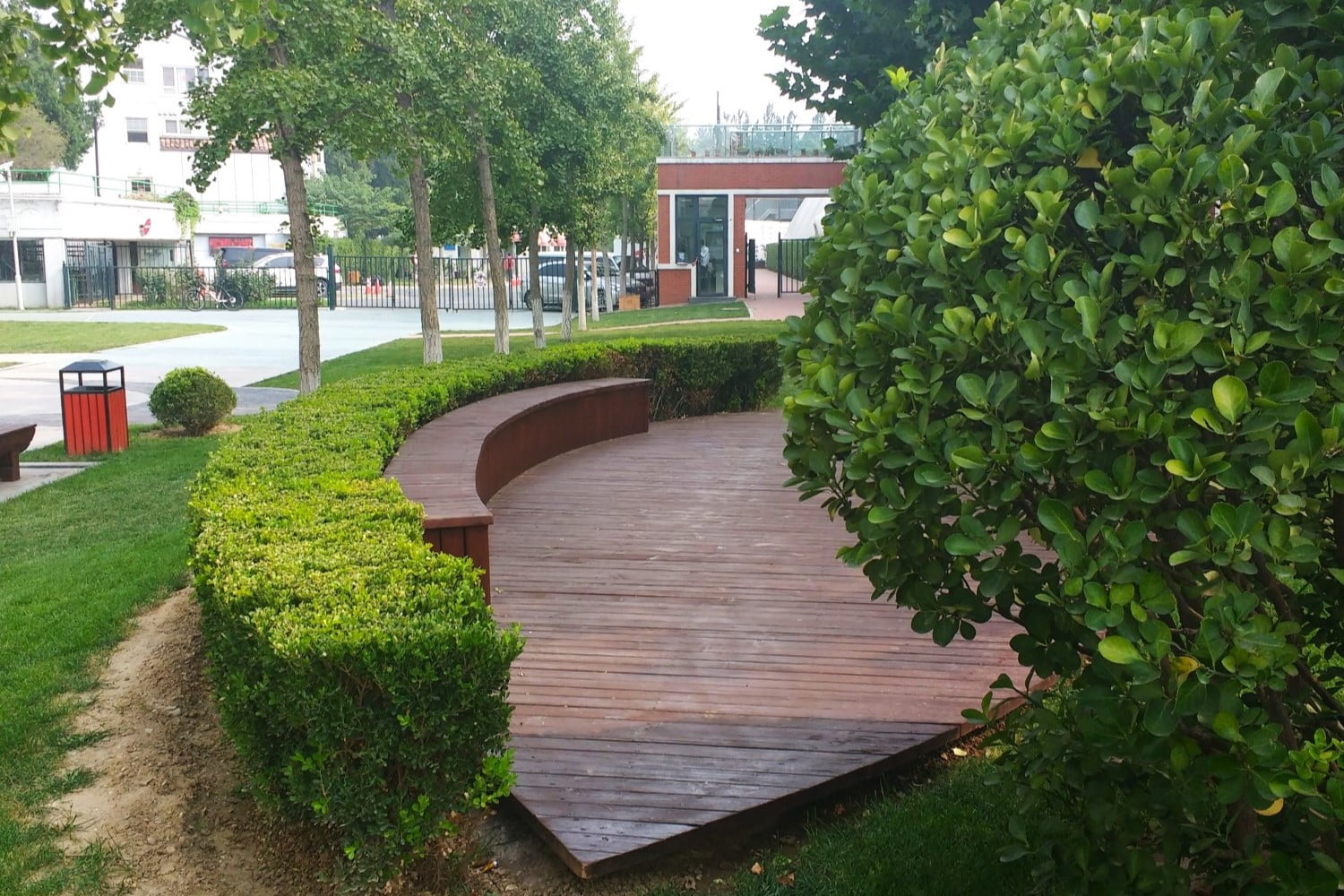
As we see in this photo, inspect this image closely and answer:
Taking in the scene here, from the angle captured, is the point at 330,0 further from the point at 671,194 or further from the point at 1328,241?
the point at 671,194

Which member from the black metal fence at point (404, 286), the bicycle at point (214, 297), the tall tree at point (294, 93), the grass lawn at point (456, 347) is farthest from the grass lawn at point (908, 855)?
the bicycle at point (214, 297)

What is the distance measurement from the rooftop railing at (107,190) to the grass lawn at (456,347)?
10.6m

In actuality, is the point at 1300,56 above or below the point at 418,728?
above

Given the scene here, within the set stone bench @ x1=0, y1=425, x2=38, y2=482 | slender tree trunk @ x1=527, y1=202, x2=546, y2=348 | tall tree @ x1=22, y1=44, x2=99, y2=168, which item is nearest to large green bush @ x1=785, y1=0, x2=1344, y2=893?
stone bench @ x1=0, y1=425, x2=38, y2=482

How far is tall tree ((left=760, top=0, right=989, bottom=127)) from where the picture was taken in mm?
8258

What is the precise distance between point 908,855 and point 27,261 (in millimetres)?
49428

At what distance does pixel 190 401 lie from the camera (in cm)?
1363

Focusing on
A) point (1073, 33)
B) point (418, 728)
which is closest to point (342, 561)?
point (418, 728)

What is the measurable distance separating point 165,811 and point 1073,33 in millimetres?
3767

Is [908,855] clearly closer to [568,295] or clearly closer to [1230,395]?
[1230,395]

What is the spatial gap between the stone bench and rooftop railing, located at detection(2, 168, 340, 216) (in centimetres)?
2382

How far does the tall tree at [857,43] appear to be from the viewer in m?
8.26

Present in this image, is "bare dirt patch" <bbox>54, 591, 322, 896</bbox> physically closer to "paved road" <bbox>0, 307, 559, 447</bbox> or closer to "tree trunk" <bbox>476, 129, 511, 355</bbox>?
"paved road" <bbox>0, 307, 559, 447</bbox>

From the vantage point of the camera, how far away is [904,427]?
2799mm
